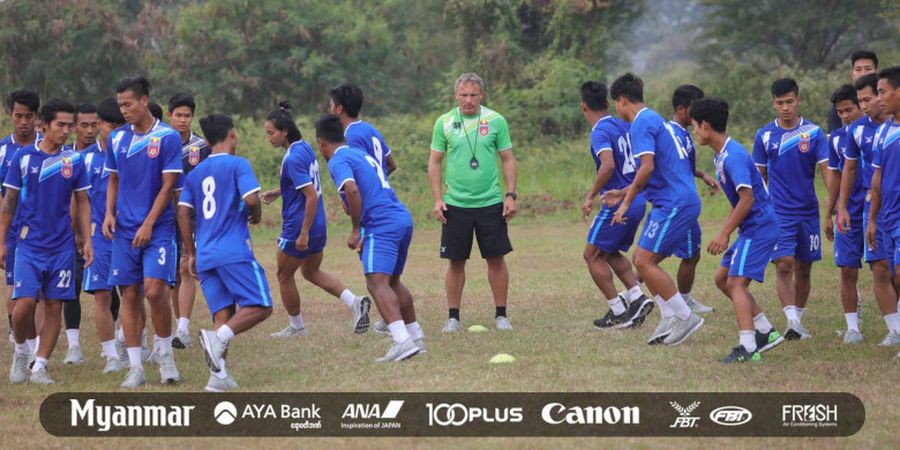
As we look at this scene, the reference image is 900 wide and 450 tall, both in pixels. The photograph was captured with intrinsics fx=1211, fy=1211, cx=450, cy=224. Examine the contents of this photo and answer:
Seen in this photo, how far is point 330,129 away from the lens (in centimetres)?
930

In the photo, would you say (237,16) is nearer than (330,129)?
No

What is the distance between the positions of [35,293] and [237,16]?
25950mm

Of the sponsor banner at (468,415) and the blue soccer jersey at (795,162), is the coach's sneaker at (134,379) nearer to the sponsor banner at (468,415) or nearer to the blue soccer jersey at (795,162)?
the sponsor banner at (468,415)

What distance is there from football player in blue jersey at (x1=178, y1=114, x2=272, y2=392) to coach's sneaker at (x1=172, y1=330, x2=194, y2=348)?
2.22 metres

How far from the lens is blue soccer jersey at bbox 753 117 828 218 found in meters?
10.2

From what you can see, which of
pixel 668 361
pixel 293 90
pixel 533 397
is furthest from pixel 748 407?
pixel 293 90

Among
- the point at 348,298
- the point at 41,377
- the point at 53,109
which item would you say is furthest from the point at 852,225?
the point at 41,377

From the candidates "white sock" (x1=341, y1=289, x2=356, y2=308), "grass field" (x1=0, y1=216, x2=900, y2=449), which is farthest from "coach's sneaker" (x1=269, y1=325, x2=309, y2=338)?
"white sock" (x1=341, y1=289, x2=356, y2=308)

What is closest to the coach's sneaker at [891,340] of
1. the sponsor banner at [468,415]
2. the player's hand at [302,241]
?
the sponsor banner at [468,415]

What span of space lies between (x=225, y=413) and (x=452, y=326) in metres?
3.86

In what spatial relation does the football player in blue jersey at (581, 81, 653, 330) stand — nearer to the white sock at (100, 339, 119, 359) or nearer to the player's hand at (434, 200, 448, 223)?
the player's hand at (434, 200, 448, 223)

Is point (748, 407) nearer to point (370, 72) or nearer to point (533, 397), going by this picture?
point (533, 397)

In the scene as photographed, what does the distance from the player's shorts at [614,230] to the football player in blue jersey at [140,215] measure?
4039 millimetres

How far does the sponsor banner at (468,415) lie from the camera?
6.91 metres
